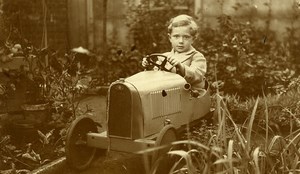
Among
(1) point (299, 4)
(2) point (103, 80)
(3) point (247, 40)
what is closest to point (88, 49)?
(2) point (103, 80)

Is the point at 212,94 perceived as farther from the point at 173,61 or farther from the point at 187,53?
the point at 173,61

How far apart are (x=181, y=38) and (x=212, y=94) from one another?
1.81m

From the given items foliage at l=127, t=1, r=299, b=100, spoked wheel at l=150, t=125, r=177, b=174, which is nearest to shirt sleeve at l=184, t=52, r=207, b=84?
spoked wheel at l=150, t=125, r=177, b=174

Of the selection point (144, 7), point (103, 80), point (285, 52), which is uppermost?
point (144, 7)

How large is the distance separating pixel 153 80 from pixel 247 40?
13.3 feet

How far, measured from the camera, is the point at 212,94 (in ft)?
20.1

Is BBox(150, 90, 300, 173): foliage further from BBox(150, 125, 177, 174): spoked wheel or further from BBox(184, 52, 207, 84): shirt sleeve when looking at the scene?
BBox(184, 52, 207, 84): shirt sleeve

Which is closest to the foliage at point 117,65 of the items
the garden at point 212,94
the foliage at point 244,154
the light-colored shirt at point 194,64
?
the garden at point 212,94

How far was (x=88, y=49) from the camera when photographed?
9.23 metres

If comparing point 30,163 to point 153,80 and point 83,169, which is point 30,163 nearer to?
point 83,169

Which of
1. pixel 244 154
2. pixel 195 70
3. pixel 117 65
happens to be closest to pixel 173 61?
pixel 195 70

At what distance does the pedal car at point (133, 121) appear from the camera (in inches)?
143

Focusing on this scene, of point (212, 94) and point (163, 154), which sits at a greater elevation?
point (163, 154)

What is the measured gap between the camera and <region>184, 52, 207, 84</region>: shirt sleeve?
4316 mm
